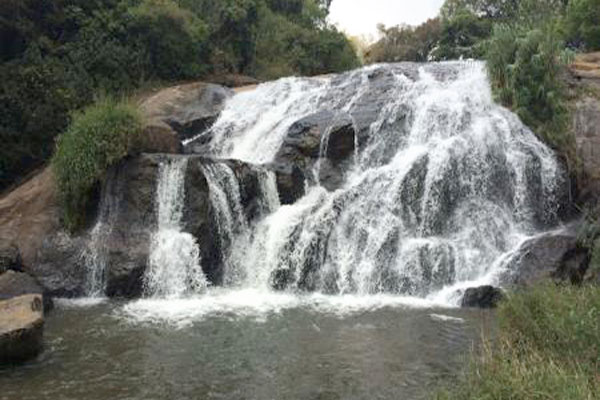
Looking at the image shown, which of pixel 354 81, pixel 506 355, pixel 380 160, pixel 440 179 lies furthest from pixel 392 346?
pixel 354 81

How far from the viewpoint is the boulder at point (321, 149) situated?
17281mm

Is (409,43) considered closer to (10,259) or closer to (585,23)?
(585,23)

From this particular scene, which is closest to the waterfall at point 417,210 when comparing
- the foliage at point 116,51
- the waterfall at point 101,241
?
the waterfall at point 101,241

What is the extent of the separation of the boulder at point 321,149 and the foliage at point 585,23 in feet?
49.4

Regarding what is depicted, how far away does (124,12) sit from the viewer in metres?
27.2

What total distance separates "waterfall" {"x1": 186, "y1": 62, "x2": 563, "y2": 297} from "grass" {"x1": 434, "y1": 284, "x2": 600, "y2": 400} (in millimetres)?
5904

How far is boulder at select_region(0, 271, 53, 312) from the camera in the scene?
43.7 feet

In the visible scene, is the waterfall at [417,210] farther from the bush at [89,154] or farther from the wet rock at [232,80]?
the wet rock at [232,80]

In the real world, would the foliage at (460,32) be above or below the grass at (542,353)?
above

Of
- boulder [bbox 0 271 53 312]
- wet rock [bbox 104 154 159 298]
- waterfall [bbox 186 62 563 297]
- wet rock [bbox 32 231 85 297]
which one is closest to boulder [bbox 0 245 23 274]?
wet rock [bbox 32 231 85 297]

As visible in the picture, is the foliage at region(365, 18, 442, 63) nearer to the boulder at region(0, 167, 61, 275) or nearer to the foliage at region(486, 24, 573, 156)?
the foliage at region(486, 24, 573, 156)

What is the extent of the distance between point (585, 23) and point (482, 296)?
20004 millimetres

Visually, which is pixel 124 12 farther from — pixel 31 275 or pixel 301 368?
pixel 301 368

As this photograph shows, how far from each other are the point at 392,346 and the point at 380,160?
7.94 meters
